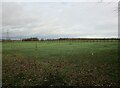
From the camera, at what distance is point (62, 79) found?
1188cm

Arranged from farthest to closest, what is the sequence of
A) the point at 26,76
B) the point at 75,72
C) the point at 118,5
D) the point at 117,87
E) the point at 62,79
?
the point at 118,5
the point at 75,72
the point at 26,76
the point at 62,79
the point at 117,87

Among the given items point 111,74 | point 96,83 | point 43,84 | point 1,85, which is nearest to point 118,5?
point 111,74

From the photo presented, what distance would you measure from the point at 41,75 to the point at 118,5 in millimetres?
12308

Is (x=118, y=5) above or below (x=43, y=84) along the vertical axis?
above

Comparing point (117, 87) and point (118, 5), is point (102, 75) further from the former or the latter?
point (118, 5)

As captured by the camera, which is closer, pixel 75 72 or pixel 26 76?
pixel 26 76

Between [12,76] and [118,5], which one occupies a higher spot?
[118,5]

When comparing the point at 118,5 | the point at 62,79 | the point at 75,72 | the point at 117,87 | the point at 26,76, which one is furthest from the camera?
the point at 118,5

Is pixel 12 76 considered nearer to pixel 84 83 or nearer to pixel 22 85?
pixel 22 85

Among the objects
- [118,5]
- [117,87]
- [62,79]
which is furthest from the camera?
[118,5]

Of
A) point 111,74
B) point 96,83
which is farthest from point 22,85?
point 111,74

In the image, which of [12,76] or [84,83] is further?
[12,76]

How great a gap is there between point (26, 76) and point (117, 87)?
584 cm

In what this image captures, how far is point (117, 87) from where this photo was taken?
10484mm
